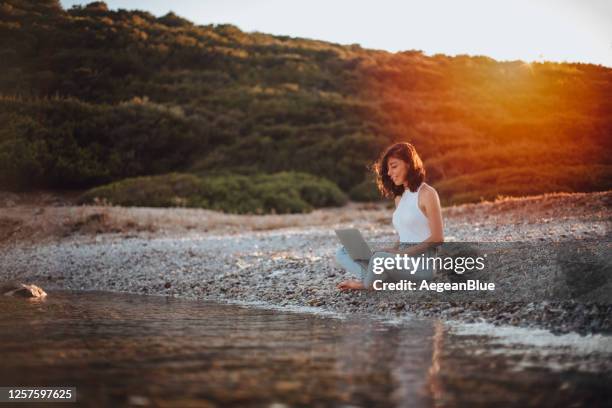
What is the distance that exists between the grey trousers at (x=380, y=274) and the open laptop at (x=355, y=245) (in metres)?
0.06

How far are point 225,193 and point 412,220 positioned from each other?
18.2 meters

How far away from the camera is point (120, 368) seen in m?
4.71

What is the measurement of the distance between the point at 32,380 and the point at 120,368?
0.58 meters

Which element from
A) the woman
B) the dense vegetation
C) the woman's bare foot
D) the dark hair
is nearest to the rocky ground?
the woman's bare foot

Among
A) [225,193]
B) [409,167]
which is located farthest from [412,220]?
[225,193]

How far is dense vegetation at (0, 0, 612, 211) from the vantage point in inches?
913

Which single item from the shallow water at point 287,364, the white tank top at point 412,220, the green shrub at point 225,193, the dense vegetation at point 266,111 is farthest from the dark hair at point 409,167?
the green shrub at point 225,193

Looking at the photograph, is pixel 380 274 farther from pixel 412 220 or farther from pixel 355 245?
pixel 412 220

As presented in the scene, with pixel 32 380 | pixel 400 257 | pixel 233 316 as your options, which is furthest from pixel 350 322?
pixel 32 380

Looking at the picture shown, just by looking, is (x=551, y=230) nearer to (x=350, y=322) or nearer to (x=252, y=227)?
(x=350, y=322)

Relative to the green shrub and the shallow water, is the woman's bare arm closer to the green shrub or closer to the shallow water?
the shallow water

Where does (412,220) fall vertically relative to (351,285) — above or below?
above

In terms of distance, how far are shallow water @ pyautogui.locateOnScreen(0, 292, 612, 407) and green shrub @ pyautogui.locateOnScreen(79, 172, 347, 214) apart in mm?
16203

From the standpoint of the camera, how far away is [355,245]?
26.1ft
